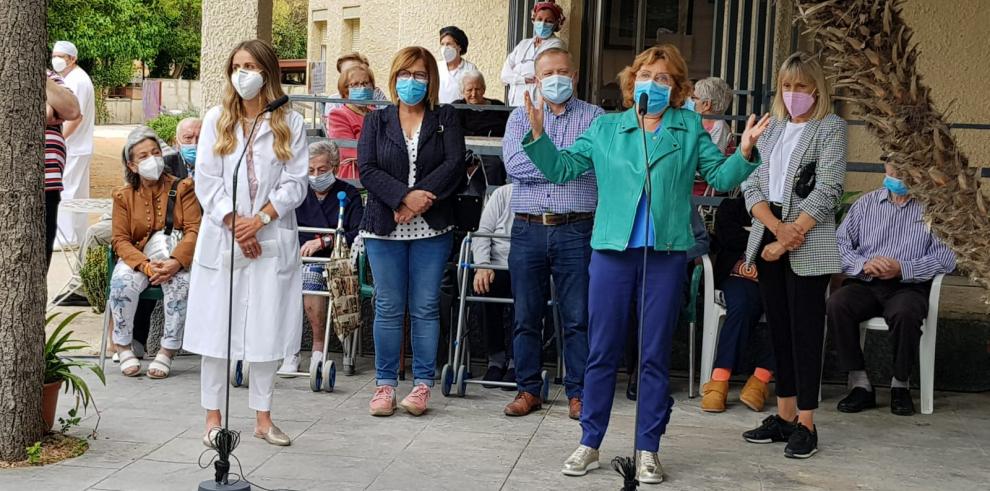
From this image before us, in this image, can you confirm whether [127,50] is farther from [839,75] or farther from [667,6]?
[839,75]

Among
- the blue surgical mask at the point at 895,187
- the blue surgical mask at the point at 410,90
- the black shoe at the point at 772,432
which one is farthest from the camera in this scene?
the blue surgical mask at the point at 895,187

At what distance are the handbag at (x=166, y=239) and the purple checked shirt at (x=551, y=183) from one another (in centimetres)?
238

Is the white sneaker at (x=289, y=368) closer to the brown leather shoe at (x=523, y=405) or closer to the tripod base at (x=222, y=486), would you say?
the brown leather shoe at (x=523, y=405)

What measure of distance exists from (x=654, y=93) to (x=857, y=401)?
270cm

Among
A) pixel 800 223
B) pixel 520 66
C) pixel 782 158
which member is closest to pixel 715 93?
pixel 520 66

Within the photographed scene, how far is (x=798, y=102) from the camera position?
6.68 meters

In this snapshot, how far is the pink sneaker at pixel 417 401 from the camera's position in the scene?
7.32m

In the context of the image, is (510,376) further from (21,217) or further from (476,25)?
(476,25)

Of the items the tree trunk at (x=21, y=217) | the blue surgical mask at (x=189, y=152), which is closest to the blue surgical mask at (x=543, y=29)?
the blue surgical mask at (x=189, y=152)

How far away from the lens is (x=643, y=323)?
615 centimetres

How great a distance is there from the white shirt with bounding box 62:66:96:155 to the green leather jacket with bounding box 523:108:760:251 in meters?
7.80

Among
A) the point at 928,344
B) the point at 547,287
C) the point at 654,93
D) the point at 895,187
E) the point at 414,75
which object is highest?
the point at 414,75

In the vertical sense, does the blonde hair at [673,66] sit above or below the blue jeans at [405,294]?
above

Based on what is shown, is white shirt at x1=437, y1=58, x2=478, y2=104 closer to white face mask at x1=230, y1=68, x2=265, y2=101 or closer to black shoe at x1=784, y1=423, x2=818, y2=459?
white face mask at x1=230, y1=68, x2=265, y2=101
